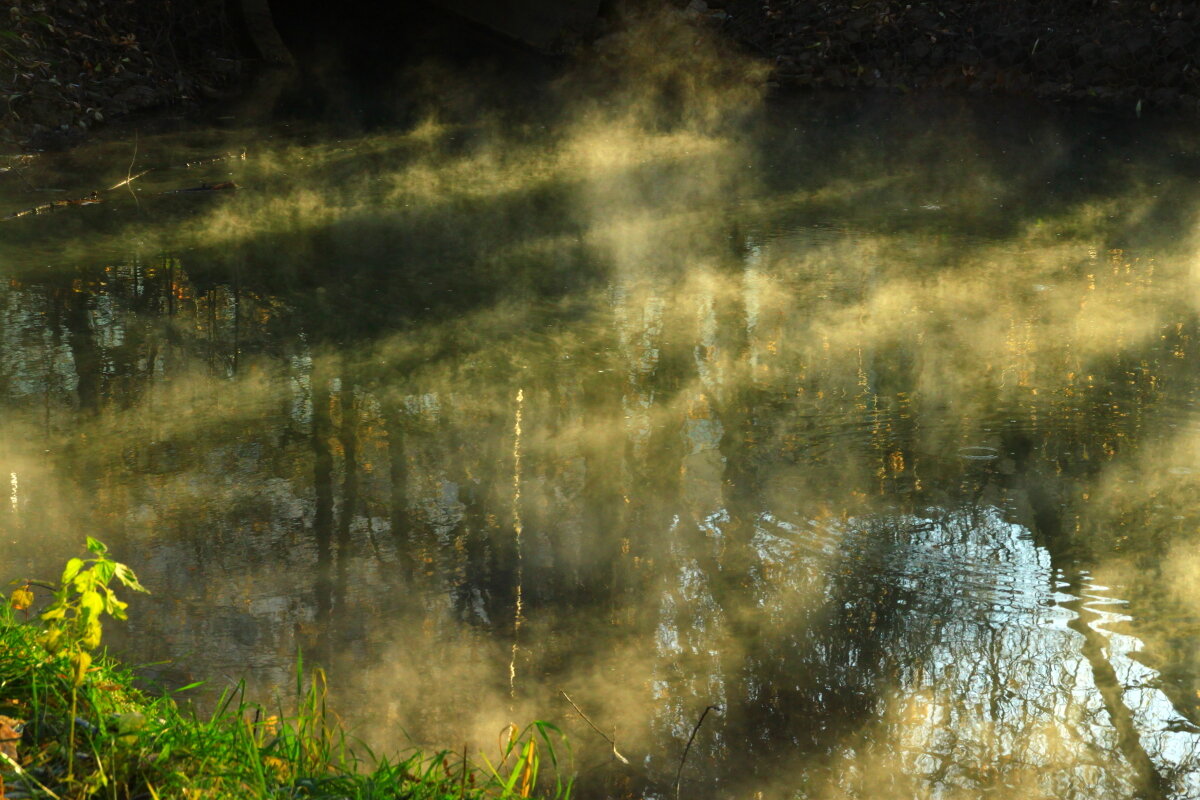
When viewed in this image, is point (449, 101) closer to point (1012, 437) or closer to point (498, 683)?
point (1012, 437)

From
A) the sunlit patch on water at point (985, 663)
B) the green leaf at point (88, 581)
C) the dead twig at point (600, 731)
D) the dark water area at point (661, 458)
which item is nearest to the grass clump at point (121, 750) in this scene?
the green leaf at point (88, 581)

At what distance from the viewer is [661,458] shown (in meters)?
4.15

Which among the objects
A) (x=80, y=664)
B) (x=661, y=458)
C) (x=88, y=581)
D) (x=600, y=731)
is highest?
(x=88, y=581)

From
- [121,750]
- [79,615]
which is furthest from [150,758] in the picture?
[79,615]

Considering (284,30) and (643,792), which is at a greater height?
(284,30)

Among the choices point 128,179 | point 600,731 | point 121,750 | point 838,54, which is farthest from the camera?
point 838,54

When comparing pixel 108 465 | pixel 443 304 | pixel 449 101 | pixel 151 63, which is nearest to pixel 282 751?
pixel 108 465

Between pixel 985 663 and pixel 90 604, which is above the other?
pixel 90 604

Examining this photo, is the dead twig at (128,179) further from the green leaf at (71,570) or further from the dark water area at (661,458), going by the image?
the green leaf at (71,570)

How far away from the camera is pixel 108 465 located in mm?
4102

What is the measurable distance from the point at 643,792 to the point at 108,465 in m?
2.39

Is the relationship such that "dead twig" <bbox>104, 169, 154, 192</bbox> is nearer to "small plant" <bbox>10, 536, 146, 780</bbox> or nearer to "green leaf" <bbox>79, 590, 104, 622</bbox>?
"small plant" <bbox>10, 536, 146, 780</bbox>

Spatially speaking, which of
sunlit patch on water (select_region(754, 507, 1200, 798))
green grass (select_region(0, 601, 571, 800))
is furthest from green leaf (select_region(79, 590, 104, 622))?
sunlit patch on water (select_region(754, 507, 1200, 798))

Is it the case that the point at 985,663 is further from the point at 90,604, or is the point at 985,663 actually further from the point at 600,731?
the point at 90,604
